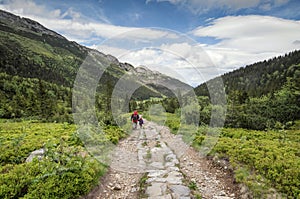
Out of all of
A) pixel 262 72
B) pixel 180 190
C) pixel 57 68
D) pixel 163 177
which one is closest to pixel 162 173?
pixel 163 177

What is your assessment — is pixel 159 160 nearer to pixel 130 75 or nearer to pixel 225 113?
pixel 130 75

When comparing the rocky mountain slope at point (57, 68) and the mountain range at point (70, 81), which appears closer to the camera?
the rocky mountain slope at point (57, 68)

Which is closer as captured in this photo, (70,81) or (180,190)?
(180,190)

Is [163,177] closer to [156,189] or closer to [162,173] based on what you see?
[162,173]

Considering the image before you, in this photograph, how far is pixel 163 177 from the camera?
811 cm

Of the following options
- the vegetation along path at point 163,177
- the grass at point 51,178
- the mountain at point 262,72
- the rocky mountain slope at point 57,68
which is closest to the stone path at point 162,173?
the vegetation along path at point 163,177

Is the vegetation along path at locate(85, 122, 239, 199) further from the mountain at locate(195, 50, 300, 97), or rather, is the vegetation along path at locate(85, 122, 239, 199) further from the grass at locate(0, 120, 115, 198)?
the mountain at locate(195, 50, 300, 97)

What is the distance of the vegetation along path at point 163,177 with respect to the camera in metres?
7.12

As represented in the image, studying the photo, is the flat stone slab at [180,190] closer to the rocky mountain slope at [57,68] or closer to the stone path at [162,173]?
the stone path at [162,173]

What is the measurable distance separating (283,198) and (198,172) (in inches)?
141

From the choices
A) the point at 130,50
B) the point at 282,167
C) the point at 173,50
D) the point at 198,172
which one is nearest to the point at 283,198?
the point at 282,167

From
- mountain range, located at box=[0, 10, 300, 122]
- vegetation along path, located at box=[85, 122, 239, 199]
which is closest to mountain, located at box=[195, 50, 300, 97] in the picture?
mountain range, located at box=[0, 10, 300, 122]

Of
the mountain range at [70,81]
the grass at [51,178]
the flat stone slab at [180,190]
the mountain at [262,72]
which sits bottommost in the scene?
the grass at [51,178]

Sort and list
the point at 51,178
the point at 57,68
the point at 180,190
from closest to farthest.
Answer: the point at 51,178, the point at 180,190, the point at 57,68
